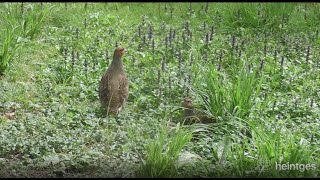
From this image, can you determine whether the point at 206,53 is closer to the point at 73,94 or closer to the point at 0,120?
the point at 73,94

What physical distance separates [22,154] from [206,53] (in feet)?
10.4

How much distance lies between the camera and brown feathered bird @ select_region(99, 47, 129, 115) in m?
7.77

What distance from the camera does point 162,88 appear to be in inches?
331

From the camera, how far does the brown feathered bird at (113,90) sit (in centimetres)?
777

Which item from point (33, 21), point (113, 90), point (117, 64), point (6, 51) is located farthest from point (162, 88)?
point (33, 21)

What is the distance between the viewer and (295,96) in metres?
8.38

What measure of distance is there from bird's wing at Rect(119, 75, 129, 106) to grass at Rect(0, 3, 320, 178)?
139 mm

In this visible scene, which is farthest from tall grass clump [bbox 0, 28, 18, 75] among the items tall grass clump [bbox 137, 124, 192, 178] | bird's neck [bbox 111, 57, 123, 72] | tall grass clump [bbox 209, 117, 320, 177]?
tall grass clump [bbox 209, 117, 320, 177]

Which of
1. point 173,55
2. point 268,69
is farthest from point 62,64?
point 268,69

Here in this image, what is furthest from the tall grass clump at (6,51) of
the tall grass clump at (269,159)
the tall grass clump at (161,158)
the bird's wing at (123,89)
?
the tall grass clump at (269,159)

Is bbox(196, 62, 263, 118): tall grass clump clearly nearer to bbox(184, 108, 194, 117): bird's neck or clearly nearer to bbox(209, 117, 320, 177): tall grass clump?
bbox(184, 108, 194, 117): bird's neck

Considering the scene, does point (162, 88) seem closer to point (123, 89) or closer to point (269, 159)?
point (123, 89)

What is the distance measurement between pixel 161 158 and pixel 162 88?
7.90ft

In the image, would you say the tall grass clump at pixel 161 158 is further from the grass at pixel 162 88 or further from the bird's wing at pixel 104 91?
the bird's wing at pixel 104 91
